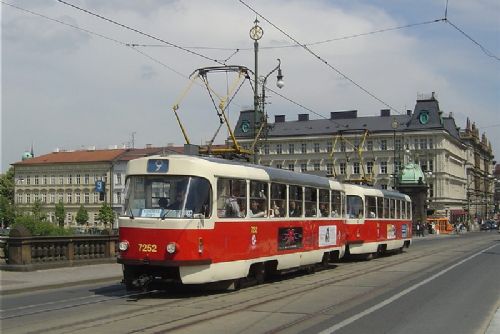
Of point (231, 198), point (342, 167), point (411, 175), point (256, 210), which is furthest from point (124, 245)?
point (342, 167)

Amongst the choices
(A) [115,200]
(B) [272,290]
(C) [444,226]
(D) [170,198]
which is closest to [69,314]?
(D) [170,198]

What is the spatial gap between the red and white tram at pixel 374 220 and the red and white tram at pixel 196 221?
9275 mm

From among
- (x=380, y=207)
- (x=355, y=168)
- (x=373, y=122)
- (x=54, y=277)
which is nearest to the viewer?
(x=54, y=277)

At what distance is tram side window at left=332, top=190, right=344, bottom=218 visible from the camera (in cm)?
2284

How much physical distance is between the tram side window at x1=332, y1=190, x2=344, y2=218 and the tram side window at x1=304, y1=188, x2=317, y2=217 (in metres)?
2.18

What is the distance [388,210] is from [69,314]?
865 inches

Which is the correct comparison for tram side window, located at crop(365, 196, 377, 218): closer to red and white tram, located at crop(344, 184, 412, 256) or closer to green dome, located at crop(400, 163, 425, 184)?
red and white tram, located at crop(344, 184, 412, 256)

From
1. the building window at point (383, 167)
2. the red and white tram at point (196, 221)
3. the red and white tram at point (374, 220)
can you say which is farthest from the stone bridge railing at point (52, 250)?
the building window at point (383, 167)

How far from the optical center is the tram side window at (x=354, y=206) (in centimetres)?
2567

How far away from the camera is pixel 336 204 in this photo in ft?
76.2

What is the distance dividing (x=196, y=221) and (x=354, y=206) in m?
13.5

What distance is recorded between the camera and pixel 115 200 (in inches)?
4660

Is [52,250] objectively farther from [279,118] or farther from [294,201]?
[279,118]

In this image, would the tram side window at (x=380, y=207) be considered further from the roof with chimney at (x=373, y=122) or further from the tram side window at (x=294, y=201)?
the roof with chimney at (x=373, y=122)
